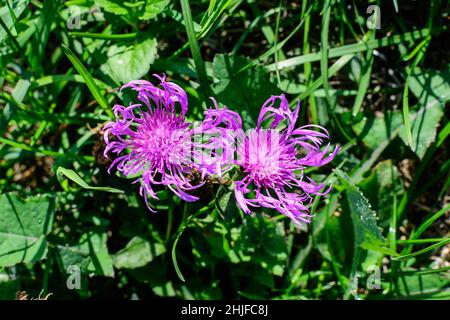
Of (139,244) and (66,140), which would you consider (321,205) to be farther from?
(66,140)

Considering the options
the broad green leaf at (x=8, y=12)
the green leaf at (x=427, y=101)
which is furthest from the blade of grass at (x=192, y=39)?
the green leaf at (x=427, y=101)

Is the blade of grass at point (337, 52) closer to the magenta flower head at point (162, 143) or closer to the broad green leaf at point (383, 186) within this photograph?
the broad green leaf at point (383, 186)

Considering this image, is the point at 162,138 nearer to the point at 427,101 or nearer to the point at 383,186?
the point at 383,186

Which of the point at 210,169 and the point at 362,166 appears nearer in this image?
the point at 210,169

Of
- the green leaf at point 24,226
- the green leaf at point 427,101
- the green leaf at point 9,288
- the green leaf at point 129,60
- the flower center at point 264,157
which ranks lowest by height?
the green leaf at point 9,288

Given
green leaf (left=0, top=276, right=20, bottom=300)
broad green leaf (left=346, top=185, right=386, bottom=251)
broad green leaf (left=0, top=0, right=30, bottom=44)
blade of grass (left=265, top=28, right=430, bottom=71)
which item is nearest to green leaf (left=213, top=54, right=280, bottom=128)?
blade of grass (left=265, top=28, right=430, bottom=71)
